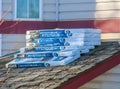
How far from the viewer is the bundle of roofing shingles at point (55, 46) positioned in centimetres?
611

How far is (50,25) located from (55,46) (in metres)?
1.33

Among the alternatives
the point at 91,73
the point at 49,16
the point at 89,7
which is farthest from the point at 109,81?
the point at 49,16

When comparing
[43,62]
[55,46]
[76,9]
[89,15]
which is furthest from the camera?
[76,9]

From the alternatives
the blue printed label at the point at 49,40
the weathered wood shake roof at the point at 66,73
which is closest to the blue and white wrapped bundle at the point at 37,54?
the blue printed label at the point at 49,40

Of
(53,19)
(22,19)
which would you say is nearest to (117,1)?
(53,19)

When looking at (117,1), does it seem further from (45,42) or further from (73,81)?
(73,81)

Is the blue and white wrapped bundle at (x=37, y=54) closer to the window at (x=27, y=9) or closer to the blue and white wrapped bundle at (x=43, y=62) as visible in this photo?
the blue and white wrapped bundle at (x=43, y=62)

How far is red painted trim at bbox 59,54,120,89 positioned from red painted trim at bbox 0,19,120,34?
50.5 inches

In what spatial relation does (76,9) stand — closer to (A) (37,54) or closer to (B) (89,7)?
(B) (89,7)

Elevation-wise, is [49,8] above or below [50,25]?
above

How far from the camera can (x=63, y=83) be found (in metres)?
4.92

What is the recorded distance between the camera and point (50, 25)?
7.81m

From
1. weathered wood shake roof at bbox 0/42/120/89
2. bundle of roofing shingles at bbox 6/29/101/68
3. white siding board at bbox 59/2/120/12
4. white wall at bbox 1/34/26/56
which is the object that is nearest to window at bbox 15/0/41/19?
white wall at bbox 1/34/26/56

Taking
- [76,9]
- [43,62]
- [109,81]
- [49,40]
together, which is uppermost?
[76,9]
